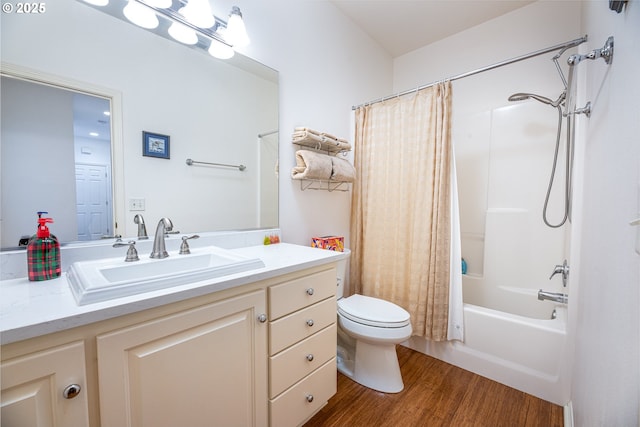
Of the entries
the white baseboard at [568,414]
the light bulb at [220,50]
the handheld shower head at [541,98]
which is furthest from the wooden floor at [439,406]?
the light bulb at [220,50]

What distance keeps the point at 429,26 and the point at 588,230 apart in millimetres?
2009

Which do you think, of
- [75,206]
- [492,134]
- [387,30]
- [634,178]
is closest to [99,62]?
[75,206]

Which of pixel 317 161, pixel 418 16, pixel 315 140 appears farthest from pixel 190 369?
pixel 418 16

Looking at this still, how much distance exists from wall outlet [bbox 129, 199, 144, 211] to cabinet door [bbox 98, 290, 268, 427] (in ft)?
2.08

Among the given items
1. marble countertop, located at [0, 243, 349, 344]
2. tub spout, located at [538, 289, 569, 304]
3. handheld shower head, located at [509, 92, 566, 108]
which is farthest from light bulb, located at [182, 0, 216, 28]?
tub spout, located at [538, 289, 569, 304]

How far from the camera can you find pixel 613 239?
2.38 feet

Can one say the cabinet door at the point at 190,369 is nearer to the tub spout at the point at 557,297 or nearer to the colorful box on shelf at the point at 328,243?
the colorful box on shelf at the point at 328,243

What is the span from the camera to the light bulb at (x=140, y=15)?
111cm

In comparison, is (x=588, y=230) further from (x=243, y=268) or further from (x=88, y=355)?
(x=88, y=355)

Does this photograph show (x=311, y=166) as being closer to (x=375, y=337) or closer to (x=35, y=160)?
(x=375, y=337)

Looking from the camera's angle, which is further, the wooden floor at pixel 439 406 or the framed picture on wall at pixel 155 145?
the wooden floor at pixel 439 406

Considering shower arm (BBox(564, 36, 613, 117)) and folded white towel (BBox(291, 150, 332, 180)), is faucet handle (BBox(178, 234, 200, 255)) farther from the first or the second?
shower arm (BBox(564, 36, 613, 117))

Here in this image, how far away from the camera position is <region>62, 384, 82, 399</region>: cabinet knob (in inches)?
23.3

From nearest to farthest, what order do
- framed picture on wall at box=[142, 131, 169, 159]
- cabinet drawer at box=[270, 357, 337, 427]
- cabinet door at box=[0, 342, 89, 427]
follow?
cabinet door at box=[0, 342, 89, 427]
cabinet drawer at box=[270, 357, 337, 427]
framed picture on wall at box=[142, 131, 169, 159]
